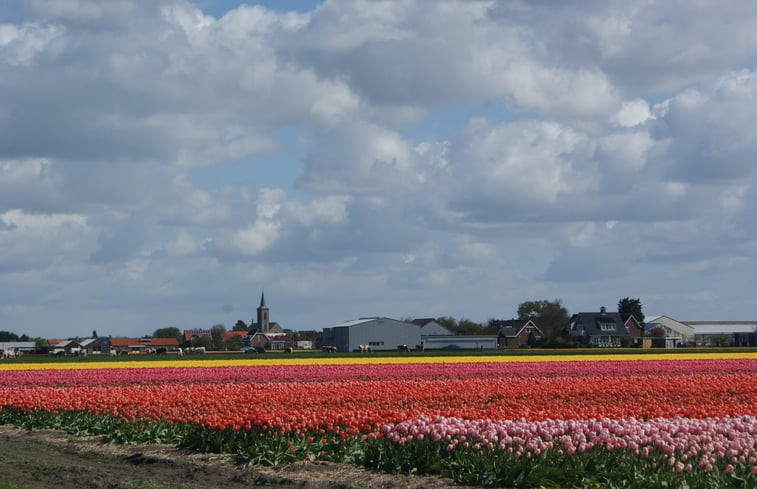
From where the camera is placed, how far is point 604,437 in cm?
1411

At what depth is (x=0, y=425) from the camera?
23.2m

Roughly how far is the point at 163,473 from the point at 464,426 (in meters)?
5.01

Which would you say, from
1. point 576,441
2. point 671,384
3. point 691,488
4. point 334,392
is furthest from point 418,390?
point 691,488

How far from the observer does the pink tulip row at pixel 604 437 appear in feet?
43.7

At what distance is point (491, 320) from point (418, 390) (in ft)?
515

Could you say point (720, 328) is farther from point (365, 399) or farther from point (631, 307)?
point (365, 399)

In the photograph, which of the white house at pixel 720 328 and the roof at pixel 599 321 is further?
the white house at pixel 720 328

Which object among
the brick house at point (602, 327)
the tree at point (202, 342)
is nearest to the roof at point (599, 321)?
the brick house at point (602, 327)

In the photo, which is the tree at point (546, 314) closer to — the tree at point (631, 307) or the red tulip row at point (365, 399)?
the tree at point (631, 307)

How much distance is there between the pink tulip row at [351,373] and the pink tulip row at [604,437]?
22.5 meters

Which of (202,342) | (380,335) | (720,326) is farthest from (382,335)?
(720,326)

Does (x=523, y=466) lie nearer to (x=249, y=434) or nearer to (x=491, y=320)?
(x=249, y=434)

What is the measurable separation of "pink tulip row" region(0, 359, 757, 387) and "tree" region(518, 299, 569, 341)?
12121 centimetres

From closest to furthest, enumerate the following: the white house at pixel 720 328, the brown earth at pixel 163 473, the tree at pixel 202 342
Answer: the brown earth at pixel 163 473 → the white house at pixel 720 328 → the tree at pixel 202 342
